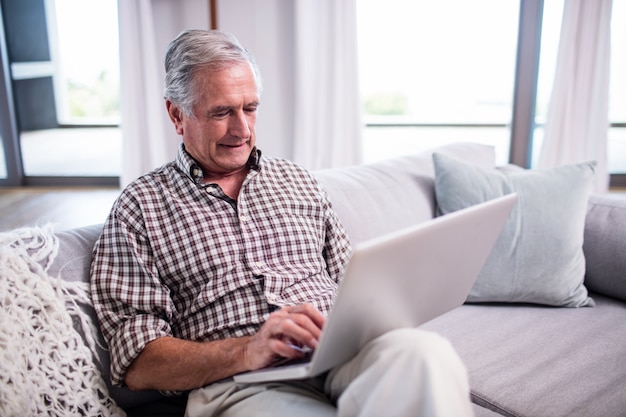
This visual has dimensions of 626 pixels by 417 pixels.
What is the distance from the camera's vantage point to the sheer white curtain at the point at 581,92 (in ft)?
11.7

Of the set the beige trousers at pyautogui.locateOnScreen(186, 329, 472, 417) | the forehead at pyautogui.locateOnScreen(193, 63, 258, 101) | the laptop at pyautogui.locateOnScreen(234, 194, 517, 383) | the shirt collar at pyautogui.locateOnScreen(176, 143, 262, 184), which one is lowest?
the beige trousers at pyautogui.locateOnScreen(186, 329, 472, 417)

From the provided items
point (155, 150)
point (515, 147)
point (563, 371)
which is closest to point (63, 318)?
point (563, 371)

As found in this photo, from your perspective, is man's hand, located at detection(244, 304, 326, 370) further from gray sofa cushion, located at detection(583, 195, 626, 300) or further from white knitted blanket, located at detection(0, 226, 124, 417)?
gray sofa cushion, located at detection(583, 195, 626, 300)

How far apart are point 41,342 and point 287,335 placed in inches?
18.5

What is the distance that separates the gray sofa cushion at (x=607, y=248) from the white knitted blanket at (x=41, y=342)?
1.36 metres

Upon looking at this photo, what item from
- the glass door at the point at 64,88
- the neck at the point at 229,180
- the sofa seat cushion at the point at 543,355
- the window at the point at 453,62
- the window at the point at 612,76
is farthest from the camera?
the glass door at the point at 64,88

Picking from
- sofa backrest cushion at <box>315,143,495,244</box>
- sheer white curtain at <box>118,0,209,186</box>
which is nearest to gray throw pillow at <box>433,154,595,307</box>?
sofa backrest cushion at <box>315,143,495,244</box>

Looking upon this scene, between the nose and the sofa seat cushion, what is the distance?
73cm

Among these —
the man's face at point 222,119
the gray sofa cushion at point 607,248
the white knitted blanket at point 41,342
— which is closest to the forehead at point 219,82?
the man's face at point 222,119

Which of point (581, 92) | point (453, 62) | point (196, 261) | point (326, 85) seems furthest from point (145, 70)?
point (196, 261)

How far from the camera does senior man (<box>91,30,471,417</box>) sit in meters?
0.96

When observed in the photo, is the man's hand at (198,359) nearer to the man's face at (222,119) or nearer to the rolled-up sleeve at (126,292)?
the rolled-up sleeve at (126,292)

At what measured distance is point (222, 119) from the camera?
4.68 feet

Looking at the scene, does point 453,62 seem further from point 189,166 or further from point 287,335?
point 287,335
